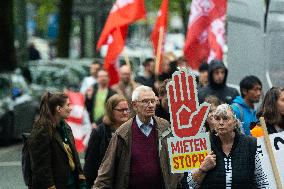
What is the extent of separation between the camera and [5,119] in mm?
21922

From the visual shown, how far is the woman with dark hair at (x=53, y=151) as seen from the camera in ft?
32.3

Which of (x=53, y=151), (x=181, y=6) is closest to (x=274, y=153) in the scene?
(x=53, y=151)

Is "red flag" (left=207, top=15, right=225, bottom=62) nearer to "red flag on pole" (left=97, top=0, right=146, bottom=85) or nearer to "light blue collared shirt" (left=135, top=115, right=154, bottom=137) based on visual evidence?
"red flag on pole" (left=97, top=0, right=146, bottom=85)

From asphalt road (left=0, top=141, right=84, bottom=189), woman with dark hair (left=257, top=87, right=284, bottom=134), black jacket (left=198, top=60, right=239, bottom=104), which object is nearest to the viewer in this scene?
woman with dark hair (left=257, top=87, right=284, bottom=134)

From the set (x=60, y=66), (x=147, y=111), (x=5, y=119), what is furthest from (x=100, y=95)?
(x=60, y=66)

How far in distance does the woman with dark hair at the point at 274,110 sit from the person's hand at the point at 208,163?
3.57ft

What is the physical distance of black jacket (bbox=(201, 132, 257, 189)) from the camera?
831 cm

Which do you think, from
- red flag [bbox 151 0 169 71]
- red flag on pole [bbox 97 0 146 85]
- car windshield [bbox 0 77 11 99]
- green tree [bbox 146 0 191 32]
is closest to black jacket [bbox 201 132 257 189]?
red flag [bbox 151 0 169 71]

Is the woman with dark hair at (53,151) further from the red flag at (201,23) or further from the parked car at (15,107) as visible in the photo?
the parked car at (15,107)

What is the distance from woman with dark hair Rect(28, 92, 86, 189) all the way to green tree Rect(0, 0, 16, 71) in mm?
20040

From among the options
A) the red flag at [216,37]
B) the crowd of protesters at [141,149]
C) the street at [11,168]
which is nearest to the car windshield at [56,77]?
the street at [11,168]

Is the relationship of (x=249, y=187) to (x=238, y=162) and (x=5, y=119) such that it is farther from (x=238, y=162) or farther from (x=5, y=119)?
(x=5, y=119)

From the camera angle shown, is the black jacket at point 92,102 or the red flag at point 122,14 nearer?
the black jacket at point 92,102

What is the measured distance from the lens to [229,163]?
8.35 metres
